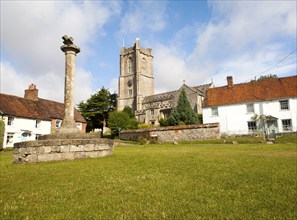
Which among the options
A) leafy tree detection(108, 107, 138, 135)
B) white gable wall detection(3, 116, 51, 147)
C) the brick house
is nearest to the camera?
white gable wall detection(3, 116, 51, 147)

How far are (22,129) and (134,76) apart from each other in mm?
46338

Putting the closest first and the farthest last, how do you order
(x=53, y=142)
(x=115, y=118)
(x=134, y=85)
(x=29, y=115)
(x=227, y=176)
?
(x=227, y=176), (x=53, y=142), (x=29, y=115), (x=115, y=118), (x=134, y=85)

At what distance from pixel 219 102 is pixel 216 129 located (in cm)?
826

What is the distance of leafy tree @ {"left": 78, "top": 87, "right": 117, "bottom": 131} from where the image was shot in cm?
5331

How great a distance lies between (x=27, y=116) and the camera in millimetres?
30109

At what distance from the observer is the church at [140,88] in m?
56.0

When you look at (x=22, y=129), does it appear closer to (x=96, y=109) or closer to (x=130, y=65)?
(x=96, y=109)

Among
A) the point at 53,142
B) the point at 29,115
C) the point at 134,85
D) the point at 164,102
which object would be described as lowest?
the point at 53,142

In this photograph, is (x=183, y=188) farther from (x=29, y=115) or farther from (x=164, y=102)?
(x=164, y=102)

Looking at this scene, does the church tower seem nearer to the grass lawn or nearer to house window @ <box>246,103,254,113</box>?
house window @ <box>246,103,254,113</box>

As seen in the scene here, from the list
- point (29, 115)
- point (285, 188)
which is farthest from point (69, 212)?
point (29, 115)

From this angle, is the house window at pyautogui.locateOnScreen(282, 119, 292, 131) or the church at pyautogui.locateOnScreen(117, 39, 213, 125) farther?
the church at pyautogui.locateOnScreen(117, 39, 213, 125)

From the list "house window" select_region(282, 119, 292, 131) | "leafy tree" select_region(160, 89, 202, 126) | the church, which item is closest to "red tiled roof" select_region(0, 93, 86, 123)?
"leafy tree" select_region(160, 89, 202, 126)

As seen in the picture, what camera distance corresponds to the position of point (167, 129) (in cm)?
2847
